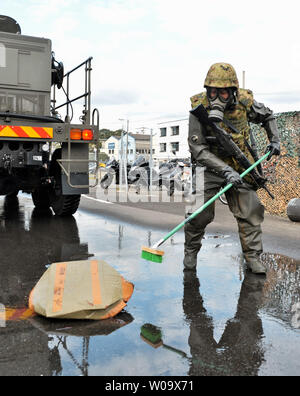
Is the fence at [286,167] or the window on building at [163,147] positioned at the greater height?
the window on building at [163,147]

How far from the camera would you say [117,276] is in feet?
11.3

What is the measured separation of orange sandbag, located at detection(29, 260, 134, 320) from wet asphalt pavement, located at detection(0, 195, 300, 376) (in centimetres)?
8

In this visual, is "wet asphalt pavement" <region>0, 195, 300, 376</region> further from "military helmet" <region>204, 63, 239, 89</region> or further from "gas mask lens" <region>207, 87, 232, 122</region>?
"military helmet" <region>204, 63, 239, 89</region>

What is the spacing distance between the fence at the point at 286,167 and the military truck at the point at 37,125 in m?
Answer: 3.84

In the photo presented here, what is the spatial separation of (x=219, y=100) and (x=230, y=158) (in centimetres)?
65

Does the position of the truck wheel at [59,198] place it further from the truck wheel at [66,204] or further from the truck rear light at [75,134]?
the truck rear light at [75,134]

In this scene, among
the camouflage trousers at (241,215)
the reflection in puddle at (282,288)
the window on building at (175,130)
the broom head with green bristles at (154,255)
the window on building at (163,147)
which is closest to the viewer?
the reflection in puddle at (282,288)

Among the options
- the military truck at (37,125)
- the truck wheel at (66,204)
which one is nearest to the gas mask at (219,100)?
the military truck at (37,125)

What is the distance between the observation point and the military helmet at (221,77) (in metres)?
3.97

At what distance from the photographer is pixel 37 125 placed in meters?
6.86

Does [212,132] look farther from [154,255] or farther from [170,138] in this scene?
[170,138]

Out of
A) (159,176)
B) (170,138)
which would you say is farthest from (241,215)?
(170,138)

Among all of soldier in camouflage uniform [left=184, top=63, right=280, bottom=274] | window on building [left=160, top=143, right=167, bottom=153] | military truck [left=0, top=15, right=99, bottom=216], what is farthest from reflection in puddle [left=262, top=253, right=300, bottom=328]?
window on building [left=160, top=143, right=167, bottom=153]
